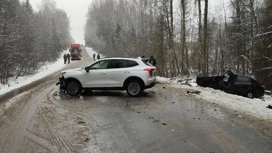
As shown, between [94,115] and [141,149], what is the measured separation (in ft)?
12.0

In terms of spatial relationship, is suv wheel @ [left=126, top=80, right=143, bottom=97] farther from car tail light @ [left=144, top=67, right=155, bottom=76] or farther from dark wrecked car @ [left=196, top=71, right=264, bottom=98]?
dark wrecked car @ [left=196, top=71, right=264, bottom=98]

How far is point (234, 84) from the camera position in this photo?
19.1 m

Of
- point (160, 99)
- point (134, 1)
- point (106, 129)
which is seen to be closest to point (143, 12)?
point (134, 1)

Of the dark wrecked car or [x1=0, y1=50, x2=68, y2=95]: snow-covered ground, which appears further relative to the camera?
[x1=0, y1=50, x2=68, y2=95]: snow-covered ground

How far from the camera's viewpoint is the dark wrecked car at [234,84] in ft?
60.1

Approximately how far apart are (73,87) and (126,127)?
6.33 meters

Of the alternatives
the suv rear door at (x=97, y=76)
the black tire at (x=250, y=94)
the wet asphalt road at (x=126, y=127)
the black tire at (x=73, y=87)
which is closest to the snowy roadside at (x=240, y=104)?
the wet asphalt road at (x=126, y=127)

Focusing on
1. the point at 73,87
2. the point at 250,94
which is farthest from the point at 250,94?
the point at 73,87

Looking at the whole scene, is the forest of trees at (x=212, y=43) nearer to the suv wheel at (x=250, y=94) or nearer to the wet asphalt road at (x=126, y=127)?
the suv wheel at (x=250, y=94)

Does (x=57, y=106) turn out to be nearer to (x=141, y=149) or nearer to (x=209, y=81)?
(x=141, y=149)

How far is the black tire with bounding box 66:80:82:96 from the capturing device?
14.3 metres

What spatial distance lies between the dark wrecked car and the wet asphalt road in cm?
604

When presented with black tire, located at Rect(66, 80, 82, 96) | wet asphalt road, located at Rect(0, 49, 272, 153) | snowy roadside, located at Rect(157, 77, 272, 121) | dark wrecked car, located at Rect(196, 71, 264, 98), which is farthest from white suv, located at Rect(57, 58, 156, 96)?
dark wrecked car, located at Rect(196, 71, 264, 98)

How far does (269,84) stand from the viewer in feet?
84.0
